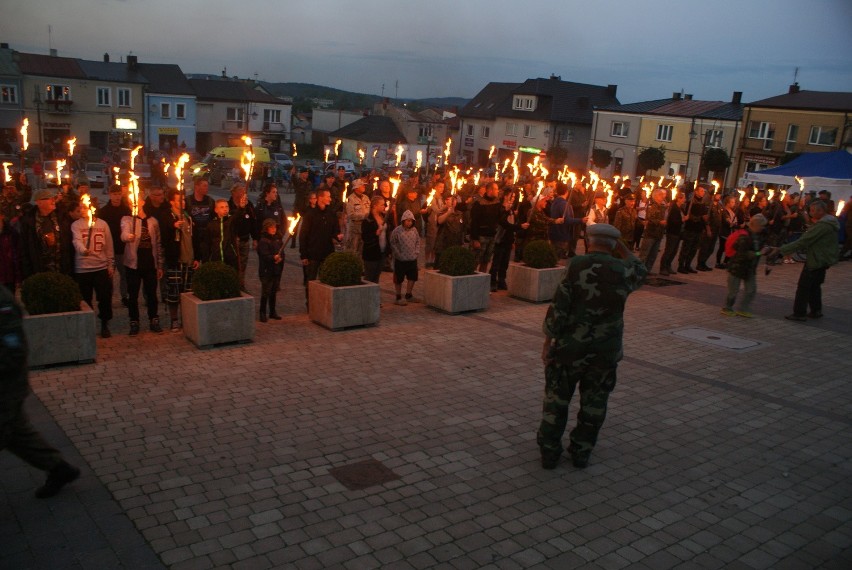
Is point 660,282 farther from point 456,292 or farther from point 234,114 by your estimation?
point 234,114

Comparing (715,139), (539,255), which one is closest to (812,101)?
(715,139)

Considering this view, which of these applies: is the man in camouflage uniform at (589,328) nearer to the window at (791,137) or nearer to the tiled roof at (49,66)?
the window at (791,137)

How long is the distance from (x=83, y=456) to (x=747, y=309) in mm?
10909

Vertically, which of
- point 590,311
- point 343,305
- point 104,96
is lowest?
point 343,305

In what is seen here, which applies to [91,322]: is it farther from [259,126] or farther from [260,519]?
[259,126]

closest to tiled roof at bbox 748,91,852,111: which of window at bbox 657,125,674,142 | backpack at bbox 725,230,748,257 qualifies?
window at bbox 657,125,674,142

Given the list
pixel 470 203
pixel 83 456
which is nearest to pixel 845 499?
pixel 83 456

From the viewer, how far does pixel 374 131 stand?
230ft

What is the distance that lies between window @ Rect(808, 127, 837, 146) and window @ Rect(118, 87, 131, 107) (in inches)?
2059

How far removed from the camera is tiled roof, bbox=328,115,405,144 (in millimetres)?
→ 69188

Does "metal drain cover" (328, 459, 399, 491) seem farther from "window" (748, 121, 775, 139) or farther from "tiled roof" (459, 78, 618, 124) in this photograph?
"tiled roof" (459, 78, 618, 124)

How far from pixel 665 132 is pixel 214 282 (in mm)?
52625

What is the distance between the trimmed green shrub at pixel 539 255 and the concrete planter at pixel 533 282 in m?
0.10

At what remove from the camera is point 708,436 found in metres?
7.08
